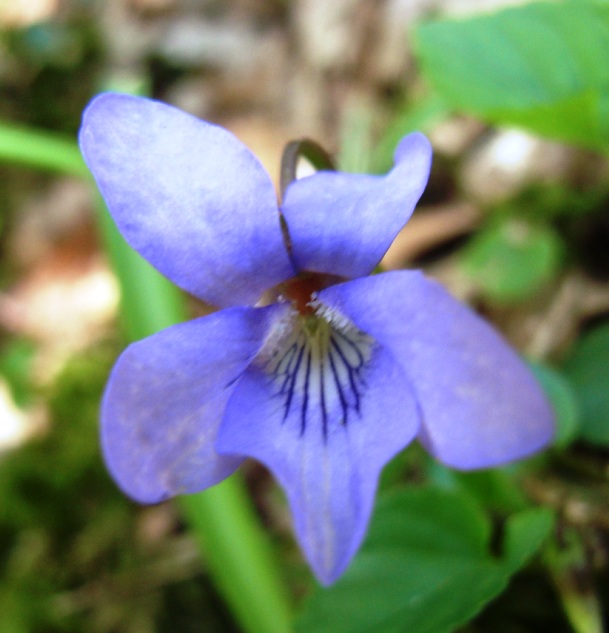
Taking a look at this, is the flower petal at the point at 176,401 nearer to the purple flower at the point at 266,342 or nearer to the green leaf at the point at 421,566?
the purple flower at the point at 266,342

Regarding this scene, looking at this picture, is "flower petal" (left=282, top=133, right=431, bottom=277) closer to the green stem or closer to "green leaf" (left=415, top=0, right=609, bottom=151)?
"green leaf" (left=415, top=0, right=609, bottom=151)

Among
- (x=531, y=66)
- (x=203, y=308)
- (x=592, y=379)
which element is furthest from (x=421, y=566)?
(x=203, y=308)

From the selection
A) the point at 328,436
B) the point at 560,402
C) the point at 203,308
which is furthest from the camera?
the point at 203,308

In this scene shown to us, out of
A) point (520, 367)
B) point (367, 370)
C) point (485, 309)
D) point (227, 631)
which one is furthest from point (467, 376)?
point (485, 309)

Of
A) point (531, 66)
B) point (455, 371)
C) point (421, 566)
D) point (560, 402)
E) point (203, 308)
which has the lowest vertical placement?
point (203, 308)

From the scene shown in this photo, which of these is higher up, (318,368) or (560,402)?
(318,368)

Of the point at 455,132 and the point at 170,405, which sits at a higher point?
the point at 170,405

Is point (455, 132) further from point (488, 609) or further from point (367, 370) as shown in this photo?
point (367, 370)

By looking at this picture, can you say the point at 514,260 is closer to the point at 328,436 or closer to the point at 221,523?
the point at 221,523
